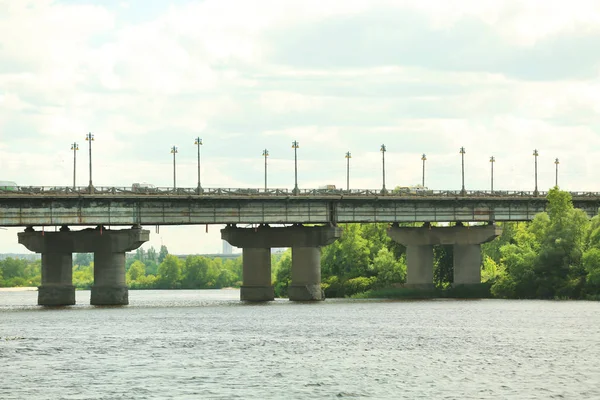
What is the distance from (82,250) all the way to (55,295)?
5916mm

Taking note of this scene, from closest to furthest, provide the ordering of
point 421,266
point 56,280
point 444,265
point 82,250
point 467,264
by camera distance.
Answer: point 56,280, point 82,250, point 467,264, point 421,266, point 444,265

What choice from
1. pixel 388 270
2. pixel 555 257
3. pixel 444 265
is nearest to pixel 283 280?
pixel 388 270

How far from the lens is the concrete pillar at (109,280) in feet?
454

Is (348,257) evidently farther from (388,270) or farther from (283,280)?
(283,280)

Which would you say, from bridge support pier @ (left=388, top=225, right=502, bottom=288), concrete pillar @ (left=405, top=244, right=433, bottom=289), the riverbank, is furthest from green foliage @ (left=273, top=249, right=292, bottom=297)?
bridge support pier @ (left=388, top=225, right=502, bottom=288)

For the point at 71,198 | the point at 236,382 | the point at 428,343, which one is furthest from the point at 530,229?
the point at 236,382

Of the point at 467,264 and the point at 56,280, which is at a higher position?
the point at 467,264

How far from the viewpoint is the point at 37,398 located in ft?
178

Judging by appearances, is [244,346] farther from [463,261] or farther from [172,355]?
[463,261]

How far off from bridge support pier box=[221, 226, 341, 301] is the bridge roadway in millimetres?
2238

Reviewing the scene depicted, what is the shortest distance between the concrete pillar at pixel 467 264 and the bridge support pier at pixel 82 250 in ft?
147

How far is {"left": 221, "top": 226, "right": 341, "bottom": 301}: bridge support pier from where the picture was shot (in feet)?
484

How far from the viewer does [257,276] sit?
150625mm

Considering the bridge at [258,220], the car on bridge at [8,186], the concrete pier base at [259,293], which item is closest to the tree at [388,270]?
the bridge at [258,220]
